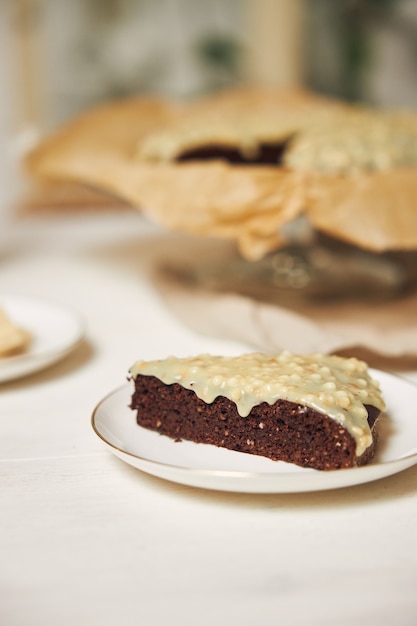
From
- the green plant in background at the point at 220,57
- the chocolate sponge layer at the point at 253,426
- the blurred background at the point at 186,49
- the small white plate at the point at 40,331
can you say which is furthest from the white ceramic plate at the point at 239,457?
the green plant in background at the point at 220,57

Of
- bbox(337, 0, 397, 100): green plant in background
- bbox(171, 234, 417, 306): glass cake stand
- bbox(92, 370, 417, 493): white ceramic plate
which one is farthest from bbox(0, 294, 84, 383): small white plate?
bbox(337, 0, 397, 100): green plant in background

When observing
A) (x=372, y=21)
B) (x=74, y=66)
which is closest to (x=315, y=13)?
(x=372, y=21)

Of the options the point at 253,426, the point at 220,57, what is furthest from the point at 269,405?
the point at 220,57

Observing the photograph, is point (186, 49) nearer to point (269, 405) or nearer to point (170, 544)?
point (269, 405)

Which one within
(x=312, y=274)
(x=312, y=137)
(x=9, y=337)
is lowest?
(x=312, y=274)

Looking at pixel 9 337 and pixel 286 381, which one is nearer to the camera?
pixel 286 381

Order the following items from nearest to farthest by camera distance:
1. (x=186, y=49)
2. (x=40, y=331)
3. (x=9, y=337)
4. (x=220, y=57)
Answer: (x=9, y=337)
(x=40, y=331)
(x=220, y=57)
(x=186, y=49)

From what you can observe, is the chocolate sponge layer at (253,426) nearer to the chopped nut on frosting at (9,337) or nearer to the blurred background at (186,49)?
the chopped nut on frosting at (9,337)

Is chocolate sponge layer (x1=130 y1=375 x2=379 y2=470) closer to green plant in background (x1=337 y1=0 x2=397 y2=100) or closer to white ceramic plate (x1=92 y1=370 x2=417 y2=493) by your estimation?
white ceramic plate (x1=92 y1=370 x2=417 y2=493)
